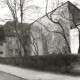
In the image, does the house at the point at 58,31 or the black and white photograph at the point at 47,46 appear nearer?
the black and white photograph at the point at 47,46

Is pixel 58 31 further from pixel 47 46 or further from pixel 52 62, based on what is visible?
pixel 52 62

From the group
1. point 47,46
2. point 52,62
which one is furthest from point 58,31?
point 52,62

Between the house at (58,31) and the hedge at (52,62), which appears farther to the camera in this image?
the house at (58,31)

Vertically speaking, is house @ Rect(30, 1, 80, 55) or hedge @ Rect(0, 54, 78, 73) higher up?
house @ Rect(30, 1, 80, 55)

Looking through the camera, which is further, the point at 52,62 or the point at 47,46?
the point at 47,46

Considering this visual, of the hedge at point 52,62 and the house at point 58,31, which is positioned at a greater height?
the house at point 58,31

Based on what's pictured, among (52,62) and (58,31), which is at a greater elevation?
(58,31)

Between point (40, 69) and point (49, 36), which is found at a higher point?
point (49, 36)

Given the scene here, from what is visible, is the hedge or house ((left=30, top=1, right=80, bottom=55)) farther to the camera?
house ((left=30, top=1, right=80, bottom=55))

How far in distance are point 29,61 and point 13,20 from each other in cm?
1189

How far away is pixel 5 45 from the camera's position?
66.7 meters

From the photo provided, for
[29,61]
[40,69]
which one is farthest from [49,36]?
[40,69]

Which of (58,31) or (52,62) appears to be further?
(58,31)

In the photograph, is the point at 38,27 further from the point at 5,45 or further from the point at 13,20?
the point at 5,45
